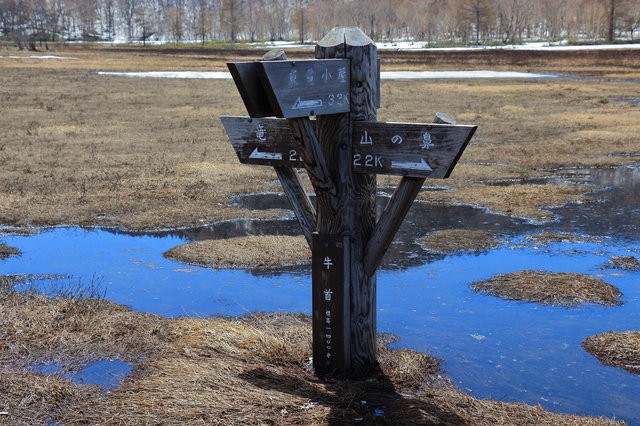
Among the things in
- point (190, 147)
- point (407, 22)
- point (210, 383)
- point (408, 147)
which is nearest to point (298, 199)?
point (408, 147)

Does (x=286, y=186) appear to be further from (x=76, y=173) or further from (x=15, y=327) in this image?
(x=76, y=173)

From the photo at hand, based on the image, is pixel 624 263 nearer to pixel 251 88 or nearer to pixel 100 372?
pixel 251 88

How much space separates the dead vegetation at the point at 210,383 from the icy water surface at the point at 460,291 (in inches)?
21.0

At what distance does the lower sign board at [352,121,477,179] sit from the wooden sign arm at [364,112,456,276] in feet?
0.36

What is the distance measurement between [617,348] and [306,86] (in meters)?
3.37

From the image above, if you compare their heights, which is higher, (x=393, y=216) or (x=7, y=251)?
(x=393, y=216)

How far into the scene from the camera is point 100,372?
4711 mm

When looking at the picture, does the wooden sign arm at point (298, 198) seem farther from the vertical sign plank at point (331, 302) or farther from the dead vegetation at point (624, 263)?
the dead vegetation at point (624, 263)

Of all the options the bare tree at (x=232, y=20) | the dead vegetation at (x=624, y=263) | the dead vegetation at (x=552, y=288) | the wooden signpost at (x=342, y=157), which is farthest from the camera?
the bare tree at (x=232, y=20)

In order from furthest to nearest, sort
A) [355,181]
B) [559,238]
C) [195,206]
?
[195,206] → [559,238] → [355,181]

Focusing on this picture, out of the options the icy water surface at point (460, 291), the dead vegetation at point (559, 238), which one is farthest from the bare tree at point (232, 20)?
the dead vegetation at point (559, 238)

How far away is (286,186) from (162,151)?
38.6 ft

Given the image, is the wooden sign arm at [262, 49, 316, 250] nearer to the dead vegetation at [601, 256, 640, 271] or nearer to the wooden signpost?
the wooden signpost

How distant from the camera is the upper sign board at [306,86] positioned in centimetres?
354
